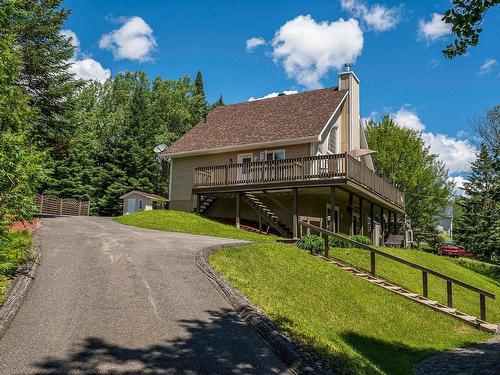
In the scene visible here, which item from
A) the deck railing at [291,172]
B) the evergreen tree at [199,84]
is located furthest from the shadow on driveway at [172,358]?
the evergreen tree at [199,84]

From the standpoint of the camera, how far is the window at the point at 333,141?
2825 cm

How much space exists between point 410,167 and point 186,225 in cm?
2921

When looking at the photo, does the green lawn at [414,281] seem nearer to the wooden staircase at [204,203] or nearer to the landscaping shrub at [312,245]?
the landscaping shrub at [312,245]

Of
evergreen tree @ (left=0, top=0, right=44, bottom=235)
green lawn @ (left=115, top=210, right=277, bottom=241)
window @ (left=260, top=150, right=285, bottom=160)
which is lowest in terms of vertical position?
green lawn @ (left=115, top=210, right=277, bottom=241)

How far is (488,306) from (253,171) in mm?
13288

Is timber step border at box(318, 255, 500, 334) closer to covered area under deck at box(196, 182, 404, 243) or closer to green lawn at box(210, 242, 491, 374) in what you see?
green lawn at box(210, 242, 491, 374)

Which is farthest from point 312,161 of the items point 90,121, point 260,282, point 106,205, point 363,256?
point 90,121

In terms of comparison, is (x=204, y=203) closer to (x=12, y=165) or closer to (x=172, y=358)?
(x=12, y=165)

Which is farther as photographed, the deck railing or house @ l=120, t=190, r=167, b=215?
house @ l=120, t=190, r=167, b=215

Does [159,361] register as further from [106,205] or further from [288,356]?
[106,205]

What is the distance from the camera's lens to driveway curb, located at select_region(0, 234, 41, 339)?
23.3 feet

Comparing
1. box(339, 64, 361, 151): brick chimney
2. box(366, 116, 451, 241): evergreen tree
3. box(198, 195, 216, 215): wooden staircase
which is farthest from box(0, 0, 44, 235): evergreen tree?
box(366, 116, 451, 241): evergreen tree

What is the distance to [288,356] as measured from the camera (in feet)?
20.9

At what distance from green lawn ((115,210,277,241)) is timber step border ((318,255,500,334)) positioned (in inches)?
226
